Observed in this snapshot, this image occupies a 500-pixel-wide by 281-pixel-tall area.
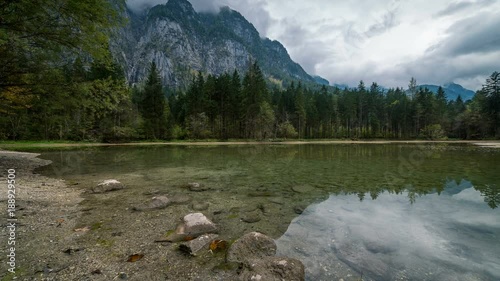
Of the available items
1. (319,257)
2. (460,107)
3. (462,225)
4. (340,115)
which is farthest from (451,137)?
(319,257)

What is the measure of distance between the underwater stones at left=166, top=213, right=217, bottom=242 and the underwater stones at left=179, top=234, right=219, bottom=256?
45cm

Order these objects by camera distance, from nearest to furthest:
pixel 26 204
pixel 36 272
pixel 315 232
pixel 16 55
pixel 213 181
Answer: pixel 36 272 → pixel 315 232 → pixel 26 204 → pixel 16 55 → pixel 213 181

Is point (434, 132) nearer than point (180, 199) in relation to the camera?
No

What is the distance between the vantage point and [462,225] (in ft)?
23.9

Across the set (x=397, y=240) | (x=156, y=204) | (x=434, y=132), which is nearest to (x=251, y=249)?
(x=397, y=240)

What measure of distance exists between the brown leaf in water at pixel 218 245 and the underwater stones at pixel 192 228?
760 mm

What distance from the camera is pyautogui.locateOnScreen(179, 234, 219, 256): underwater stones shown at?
516 cm

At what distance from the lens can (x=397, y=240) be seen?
624 centimetres

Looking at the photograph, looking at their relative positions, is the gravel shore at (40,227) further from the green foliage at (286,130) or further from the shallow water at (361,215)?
the green foliage at (286,130)

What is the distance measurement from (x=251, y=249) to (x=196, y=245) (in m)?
1.31

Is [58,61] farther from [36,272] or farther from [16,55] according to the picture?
[36,272]

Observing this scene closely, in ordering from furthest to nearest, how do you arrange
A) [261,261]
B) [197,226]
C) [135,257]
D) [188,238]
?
[197,226]
[188,238]
[135,257]
[261,261]

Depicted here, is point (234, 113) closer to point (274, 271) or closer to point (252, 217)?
point (252, 217)

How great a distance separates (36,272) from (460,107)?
127282 millimetres
